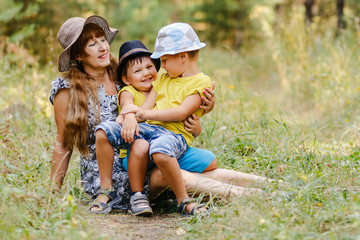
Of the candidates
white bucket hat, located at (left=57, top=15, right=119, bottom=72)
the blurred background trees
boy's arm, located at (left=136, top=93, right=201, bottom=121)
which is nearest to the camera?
boy's arm, located at (left=136, top=93, right=201, bottom=121)

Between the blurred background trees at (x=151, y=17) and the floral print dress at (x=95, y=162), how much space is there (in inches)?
165

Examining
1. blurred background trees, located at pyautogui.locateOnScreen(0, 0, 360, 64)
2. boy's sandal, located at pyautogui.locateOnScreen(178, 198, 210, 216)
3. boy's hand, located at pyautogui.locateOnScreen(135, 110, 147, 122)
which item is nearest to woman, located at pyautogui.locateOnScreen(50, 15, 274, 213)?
boy's sandal, located at pyautogui.locateOnScreen(178, 198, 210, 216)

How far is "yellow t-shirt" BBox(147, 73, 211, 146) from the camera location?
2719 millimetres

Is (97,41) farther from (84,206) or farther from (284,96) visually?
(284,96)

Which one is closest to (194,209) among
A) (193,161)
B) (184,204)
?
(184,204)

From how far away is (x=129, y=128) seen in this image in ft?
8.48

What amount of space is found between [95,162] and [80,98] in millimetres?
482

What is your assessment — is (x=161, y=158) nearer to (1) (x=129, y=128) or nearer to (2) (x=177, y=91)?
(1) (x=129, y=128)

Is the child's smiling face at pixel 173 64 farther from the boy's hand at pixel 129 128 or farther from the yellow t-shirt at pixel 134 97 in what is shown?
the boy's hand at pixel 129 128

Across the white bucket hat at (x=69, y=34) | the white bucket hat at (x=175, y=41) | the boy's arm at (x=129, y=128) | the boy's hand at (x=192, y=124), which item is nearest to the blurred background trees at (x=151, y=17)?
the white bucket hat at (x=69, y=34)

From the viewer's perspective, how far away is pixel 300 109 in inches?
197

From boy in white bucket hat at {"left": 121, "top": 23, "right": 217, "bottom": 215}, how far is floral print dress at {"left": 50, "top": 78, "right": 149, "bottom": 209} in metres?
0.34

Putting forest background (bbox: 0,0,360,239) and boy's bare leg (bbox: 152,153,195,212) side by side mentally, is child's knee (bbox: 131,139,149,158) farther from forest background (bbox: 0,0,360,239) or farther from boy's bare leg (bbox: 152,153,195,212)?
forest background (bbox: 0,0,360,239)

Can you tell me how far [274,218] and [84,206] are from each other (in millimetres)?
1282
